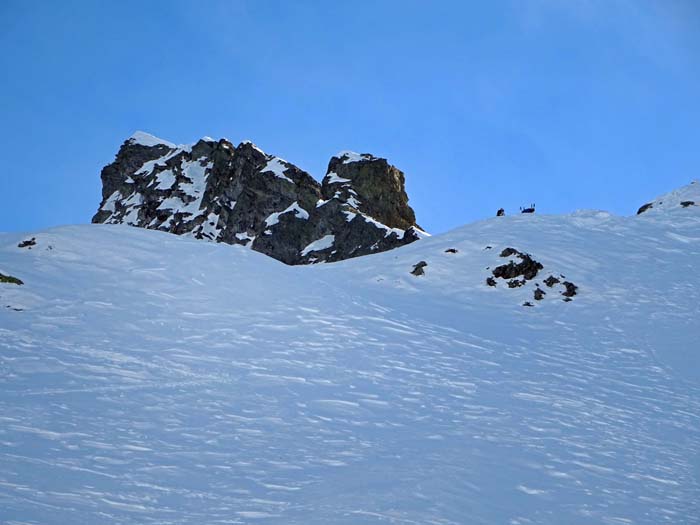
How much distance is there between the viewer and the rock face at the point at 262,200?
74625mm

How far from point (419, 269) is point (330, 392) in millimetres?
15399

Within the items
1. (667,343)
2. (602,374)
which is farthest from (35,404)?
(667,343)

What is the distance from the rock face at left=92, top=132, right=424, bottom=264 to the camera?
2938 inches

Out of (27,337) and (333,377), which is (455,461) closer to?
(333,377)

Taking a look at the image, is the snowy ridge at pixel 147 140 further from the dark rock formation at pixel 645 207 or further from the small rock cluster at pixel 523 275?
the small rock cluster at pixel 523 275

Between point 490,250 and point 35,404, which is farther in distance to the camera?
point 490,250

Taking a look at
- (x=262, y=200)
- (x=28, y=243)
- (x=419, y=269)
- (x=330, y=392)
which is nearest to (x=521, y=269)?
(x=419, y=269)

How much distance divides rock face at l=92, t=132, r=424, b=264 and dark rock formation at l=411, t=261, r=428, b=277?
37.5 metres

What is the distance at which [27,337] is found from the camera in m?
14.5

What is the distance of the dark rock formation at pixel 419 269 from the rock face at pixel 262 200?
3752 centimetres

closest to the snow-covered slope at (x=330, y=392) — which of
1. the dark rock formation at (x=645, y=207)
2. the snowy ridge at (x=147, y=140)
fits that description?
the dark rock formation at (x=645, y=207)

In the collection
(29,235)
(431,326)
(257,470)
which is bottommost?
(257,470)

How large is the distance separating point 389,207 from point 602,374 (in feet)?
219

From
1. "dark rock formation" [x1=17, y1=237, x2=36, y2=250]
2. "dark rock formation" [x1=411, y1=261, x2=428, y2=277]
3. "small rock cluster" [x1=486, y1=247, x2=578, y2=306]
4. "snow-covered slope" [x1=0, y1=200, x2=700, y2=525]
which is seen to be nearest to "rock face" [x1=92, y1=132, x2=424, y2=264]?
"dark rock formation" [x1=411, y1=261, x2=428, y2=277]
